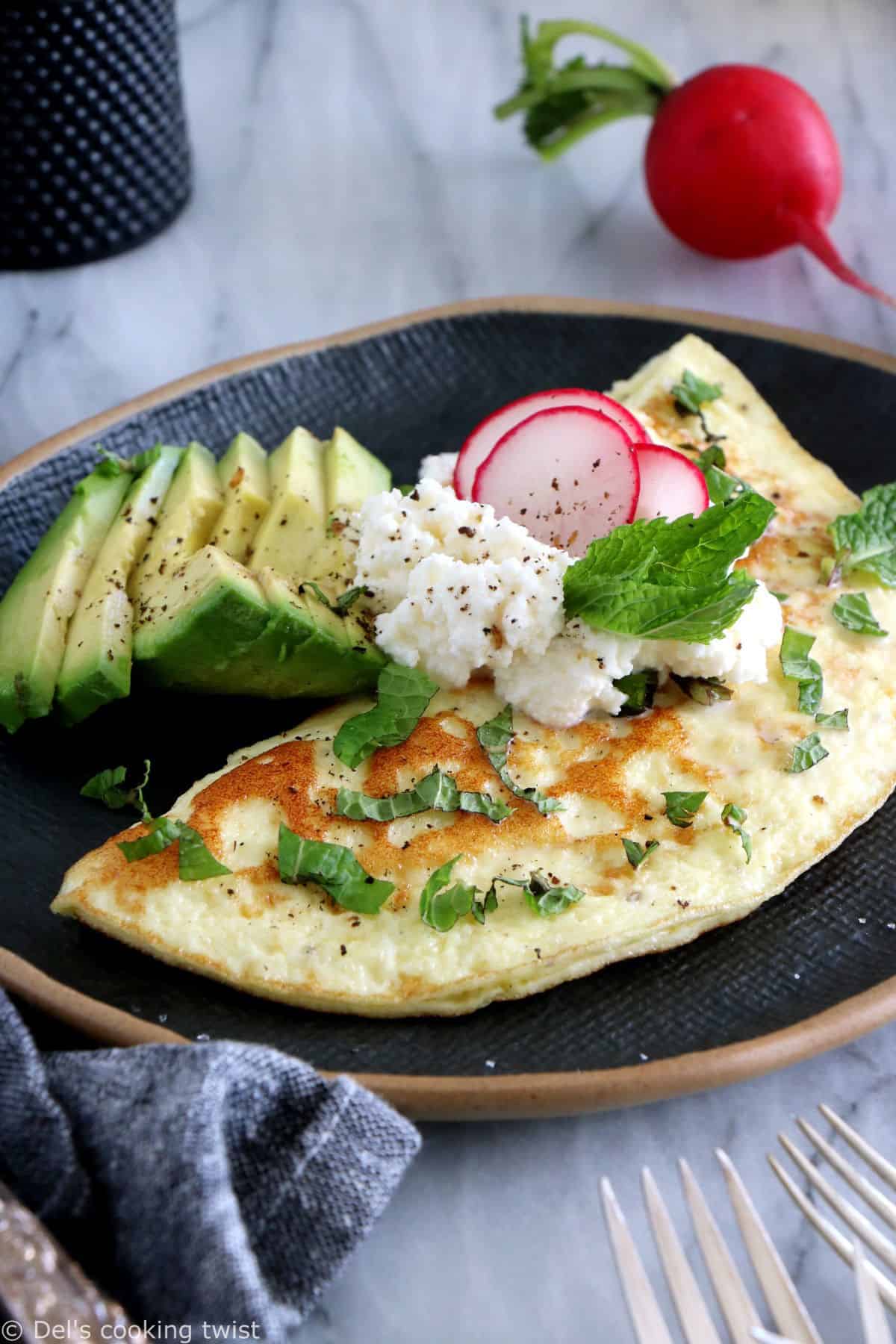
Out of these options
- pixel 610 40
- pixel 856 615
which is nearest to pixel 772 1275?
pixel 856 615

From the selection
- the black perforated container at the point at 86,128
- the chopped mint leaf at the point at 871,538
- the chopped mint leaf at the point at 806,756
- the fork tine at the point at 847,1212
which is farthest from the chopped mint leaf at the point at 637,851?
the black perforated container at the point at 86,128

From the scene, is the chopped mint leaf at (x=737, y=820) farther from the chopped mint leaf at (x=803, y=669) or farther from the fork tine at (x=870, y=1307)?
the fork tine at (x=870, y=1307)

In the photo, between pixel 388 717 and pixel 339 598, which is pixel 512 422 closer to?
pixel 339 598

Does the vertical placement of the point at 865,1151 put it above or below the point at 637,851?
below

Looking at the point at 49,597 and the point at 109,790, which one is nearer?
the point at 109,790

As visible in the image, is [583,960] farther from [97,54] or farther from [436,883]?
[97,54]

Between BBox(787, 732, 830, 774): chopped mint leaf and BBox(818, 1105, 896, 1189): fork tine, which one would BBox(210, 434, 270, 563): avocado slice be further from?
BBox(818, 1105, 896, 1189): fork tine
